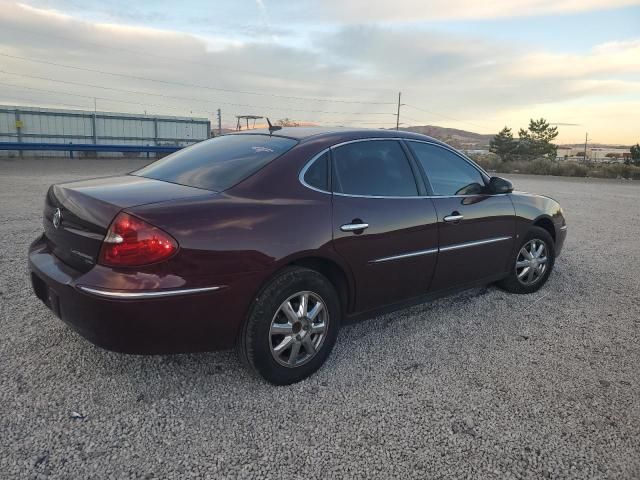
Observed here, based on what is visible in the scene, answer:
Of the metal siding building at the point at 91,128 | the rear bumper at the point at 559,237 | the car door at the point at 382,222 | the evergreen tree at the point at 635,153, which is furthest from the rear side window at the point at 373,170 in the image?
the evergreen tree at the point at 635,153

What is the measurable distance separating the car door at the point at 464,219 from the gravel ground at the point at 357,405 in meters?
0.45

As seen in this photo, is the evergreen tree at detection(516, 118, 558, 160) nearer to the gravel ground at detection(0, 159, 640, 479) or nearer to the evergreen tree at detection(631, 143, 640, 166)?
the evergreen tree at detection(631, 143, 640, 166)

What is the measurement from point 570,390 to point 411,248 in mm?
1368

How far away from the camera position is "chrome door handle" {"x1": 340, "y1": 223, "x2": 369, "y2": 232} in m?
3.11

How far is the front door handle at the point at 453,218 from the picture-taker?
3811 millimetres

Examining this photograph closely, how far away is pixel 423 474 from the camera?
2.25 meters

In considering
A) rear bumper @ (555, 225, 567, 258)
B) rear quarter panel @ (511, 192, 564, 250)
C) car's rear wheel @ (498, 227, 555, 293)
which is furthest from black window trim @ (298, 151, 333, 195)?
rear bumper @ (555, 225, 567, 258)

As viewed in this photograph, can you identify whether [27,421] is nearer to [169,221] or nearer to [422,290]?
[169,221]

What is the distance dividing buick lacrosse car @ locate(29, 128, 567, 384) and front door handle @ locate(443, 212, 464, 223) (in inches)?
0.7

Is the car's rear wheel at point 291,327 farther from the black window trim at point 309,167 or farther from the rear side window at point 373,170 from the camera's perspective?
the rear side window at point 373,170

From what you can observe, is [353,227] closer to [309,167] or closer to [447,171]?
[309,167]

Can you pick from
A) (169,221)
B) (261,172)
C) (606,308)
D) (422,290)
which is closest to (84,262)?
(169,221)

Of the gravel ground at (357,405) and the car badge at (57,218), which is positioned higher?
the car badge at (57,218)

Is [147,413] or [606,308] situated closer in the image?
[147,413]
